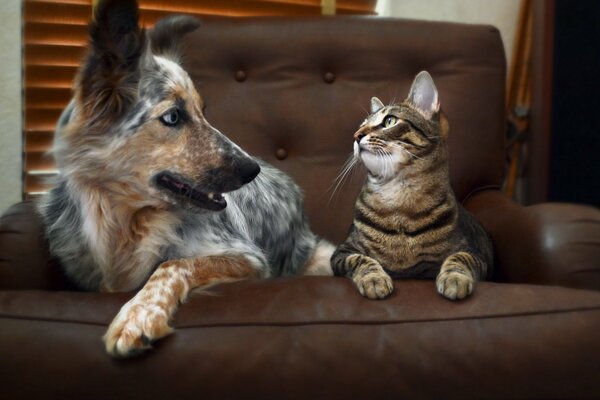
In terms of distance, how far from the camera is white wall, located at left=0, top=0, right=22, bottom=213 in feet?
7.24

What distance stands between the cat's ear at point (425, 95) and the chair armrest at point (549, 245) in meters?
0.37

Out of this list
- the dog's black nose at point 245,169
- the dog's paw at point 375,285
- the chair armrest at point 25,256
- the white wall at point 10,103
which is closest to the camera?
the dog's paw at point 375,285

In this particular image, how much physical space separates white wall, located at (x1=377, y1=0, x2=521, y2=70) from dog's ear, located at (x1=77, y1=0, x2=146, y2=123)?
5.03 feet

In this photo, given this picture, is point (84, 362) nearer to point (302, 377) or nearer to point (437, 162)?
point (302, 377)

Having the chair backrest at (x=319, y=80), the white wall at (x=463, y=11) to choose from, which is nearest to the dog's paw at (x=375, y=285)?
the chair backrest at (x=319, y=80)

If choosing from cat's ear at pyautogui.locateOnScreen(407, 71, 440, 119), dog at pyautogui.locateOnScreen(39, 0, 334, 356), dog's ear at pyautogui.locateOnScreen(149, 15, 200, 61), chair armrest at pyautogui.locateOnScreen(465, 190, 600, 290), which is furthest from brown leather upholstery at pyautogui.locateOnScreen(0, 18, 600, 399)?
dog's ear at pyautogui.locateOnScreen(149, 15, 200, 61)

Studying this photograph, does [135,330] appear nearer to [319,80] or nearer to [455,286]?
[455,286]

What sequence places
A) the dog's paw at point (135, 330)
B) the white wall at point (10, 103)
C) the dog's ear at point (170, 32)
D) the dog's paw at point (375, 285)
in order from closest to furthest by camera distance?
the dog's paw at point (135, 330)
the dog's paw at point (375, 285)
the dog's ear at point (170, 32)
the white wall at point (10, 103)

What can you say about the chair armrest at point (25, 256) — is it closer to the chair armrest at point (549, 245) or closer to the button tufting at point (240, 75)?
the button tufting at point (240, 75)

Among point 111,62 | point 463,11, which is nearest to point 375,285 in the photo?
point 111,62

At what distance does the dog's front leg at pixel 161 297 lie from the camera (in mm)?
1186

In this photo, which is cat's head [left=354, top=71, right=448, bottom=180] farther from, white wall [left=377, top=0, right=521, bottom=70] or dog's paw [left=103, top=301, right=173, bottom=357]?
white wall [left=377, top=0, right=521, bottom=70]

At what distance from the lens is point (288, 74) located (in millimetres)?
2096

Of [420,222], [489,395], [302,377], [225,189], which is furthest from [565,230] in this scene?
[225,189]
